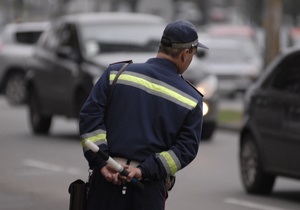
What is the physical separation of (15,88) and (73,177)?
1666 cm

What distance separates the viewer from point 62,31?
2136cm

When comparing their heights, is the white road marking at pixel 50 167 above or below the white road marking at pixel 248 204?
below

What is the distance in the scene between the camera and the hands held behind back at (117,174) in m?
6.51

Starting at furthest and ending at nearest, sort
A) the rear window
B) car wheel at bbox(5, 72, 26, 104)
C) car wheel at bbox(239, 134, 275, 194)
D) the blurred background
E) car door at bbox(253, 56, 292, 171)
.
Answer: the rear window
car wheel at bbox(5, 72, 26, 104)
the blurred background
car wheel at bbox(239, 134, 275, 194)
car door at bbox(253, 56, 292, 171)

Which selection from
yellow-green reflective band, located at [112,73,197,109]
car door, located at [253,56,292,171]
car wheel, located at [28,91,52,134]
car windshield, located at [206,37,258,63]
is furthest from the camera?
car windshield, located at [206,37,258,63]

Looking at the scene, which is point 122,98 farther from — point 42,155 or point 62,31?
point 62,31

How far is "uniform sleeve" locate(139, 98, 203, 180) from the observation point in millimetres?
6609

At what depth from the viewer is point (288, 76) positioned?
528 inches

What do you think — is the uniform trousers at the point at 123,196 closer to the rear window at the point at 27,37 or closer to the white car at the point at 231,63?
the white car at the point at 231,63

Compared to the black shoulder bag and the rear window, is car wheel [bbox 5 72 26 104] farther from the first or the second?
the black shoulder bag

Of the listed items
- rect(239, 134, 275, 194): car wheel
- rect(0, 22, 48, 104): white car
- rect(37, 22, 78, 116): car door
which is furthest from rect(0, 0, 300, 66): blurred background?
rect(239, 134, 275, 194): car wheel

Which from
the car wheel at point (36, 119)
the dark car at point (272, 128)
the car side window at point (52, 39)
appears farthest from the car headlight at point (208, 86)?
the dark car at point (272, 128)

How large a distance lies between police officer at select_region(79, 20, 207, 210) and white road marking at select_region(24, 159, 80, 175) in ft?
29.8

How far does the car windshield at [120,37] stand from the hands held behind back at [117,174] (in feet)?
44.6
